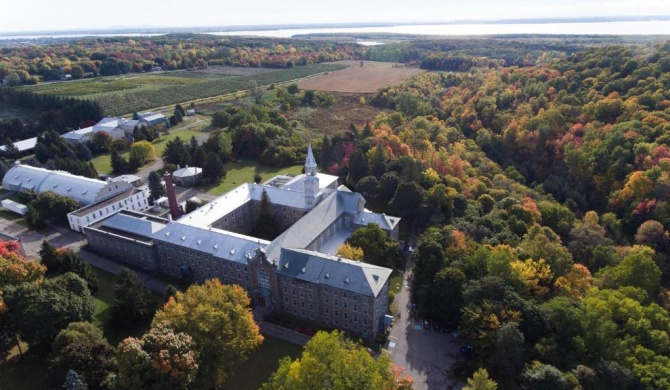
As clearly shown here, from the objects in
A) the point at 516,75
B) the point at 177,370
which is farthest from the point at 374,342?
the point at 516,75

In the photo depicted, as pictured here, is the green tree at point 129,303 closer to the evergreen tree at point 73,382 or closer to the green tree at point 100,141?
the evergreen tree at point 73,382

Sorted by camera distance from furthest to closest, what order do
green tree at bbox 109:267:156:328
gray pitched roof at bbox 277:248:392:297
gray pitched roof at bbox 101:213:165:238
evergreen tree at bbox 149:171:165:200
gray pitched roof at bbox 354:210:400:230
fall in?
1. evergreen tree at bbox 149:171:165:200
2. gray pitched roof at bbox 354:210:400:230
3. gray pitched roof at bbox 101:213:165:238
4. green tree at bbox 109:267:156:328
5. gray pitched roof at bbox 277:248:392:297

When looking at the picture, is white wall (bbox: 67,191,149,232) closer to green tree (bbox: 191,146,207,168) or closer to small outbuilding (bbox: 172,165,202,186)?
small outbuilding (bbox: 172,165,202,186)

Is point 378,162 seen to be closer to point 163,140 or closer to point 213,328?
point 213,328

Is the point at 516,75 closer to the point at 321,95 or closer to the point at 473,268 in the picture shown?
the point at 321,95

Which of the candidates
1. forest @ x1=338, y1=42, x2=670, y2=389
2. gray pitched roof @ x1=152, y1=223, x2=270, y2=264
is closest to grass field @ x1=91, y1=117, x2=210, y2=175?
forest @ x1=338, y1=42, x2=670, y2=389

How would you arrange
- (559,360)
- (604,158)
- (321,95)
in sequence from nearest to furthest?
(559,360) → (604,158) → (321,95)
